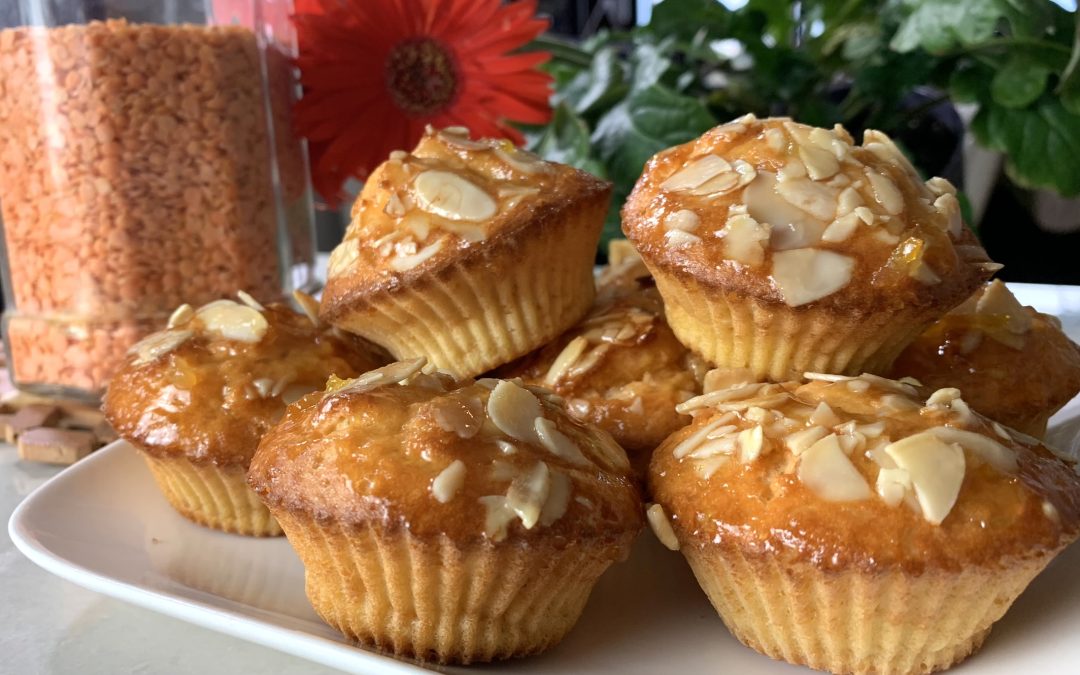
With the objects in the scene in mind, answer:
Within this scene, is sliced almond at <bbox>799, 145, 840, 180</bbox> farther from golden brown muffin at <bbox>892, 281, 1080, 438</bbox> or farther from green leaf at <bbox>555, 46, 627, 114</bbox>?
green leaf at <bbox>555, 46, 627, 114</bbox>

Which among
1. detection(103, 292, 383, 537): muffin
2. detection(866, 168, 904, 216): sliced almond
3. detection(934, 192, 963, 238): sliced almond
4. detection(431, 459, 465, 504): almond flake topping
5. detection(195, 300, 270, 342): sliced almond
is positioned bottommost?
detection(103, 292, 383, 537): muffin

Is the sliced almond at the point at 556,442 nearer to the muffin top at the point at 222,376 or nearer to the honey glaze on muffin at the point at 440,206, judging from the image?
the honey glaze on muffin at the point at 440,206

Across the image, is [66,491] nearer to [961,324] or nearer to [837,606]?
[837,606]

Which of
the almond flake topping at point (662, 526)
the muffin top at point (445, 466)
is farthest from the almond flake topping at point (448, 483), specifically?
the almond flake topping at point (662, 526)

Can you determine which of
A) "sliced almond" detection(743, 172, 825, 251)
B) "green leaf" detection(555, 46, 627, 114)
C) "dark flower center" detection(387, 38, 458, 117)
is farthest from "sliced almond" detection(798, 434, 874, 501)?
"green leaf" detection(555, 46, 627, 114)

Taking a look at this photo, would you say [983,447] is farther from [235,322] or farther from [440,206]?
[235,322]

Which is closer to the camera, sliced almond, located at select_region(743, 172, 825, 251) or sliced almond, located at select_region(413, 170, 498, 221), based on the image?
sliced almond, located at select_region(743, 172, 825, 251)

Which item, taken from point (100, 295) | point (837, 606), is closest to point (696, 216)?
point (837, 606)
